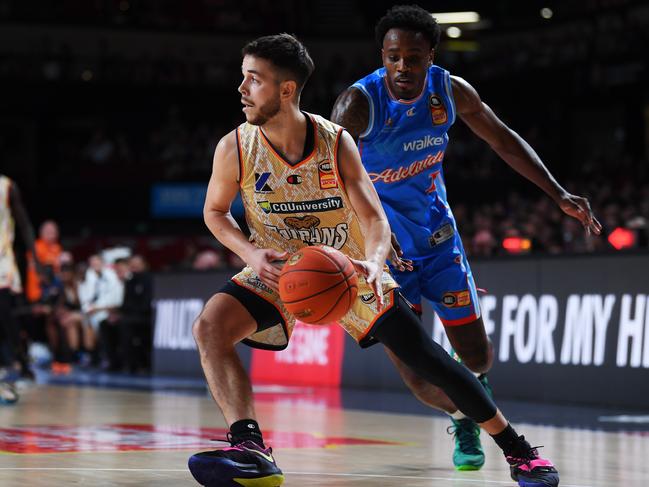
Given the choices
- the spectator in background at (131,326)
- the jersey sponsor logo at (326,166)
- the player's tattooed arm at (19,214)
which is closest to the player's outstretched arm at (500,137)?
the jersey sponsor logo at (326,166)

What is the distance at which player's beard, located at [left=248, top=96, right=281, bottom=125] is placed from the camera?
4.77m

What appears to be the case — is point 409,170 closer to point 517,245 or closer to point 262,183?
point 262,183

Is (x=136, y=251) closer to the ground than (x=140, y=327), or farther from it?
farther from it

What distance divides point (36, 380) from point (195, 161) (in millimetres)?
12719

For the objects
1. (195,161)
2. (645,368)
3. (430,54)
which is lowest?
(645,368)

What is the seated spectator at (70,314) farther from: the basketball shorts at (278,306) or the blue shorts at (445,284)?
the basketball shorts at (278,306)

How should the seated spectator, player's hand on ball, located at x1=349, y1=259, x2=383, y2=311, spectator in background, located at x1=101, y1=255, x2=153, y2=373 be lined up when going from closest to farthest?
player's hand on ball, located at x1=349, y1=259, x2=383, y2=311 → spectator in background, located at x1=101, y1=255, x2=153, y2=373 → the seated spectator

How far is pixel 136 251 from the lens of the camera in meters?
24.0

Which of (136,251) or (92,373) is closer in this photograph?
(92,373)

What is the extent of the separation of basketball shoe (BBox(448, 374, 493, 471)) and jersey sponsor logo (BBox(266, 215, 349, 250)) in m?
1.38

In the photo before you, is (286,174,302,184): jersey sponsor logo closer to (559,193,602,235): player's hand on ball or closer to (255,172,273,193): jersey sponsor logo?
(255,172,273,193): jersey sponsor logo

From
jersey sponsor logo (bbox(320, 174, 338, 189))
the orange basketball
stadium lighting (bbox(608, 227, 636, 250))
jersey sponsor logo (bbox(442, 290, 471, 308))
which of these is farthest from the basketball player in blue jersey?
stadium lighting (bbox(608, 227, 636, 250))

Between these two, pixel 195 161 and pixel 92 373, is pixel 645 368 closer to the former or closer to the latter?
pixel 92 373

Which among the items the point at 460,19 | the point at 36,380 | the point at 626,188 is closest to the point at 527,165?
the point at 36,380
